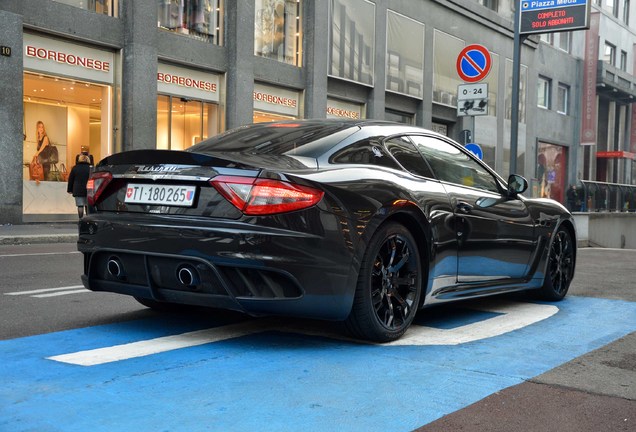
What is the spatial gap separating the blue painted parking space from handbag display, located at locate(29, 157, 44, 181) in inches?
556

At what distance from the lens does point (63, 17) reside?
17.8 metres

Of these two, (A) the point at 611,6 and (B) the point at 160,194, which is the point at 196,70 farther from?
(A) the point at 611,6

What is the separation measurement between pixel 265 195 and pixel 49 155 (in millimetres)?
15782

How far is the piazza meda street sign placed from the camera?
18062mm

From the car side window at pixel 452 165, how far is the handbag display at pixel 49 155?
1455cm

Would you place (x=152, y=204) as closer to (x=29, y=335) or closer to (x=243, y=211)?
(x=243, y=211)

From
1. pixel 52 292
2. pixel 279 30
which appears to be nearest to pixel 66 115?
pixel 279 30

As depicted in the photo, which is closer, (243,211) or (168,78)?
(243,211)

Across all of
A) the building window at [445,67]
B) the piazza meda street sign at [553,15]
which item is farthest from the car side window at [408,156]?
the building window at [445,67]

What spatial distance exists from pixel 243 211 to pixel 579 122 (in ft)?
144

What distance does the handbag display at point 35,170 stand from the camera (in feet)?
59.2

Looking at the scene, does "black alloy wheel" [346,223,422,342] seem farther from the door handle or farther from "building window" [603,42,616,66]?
"building window" [603,42,616,66]

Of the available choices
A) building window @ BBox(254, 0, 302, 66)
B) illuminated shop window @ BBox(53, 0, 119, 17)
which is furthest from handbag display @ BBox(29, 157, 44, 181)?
building window @ BBox(254, 0, 302, 66)

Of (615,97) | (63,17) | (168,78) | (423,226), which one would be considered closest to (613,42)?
(615,97)
